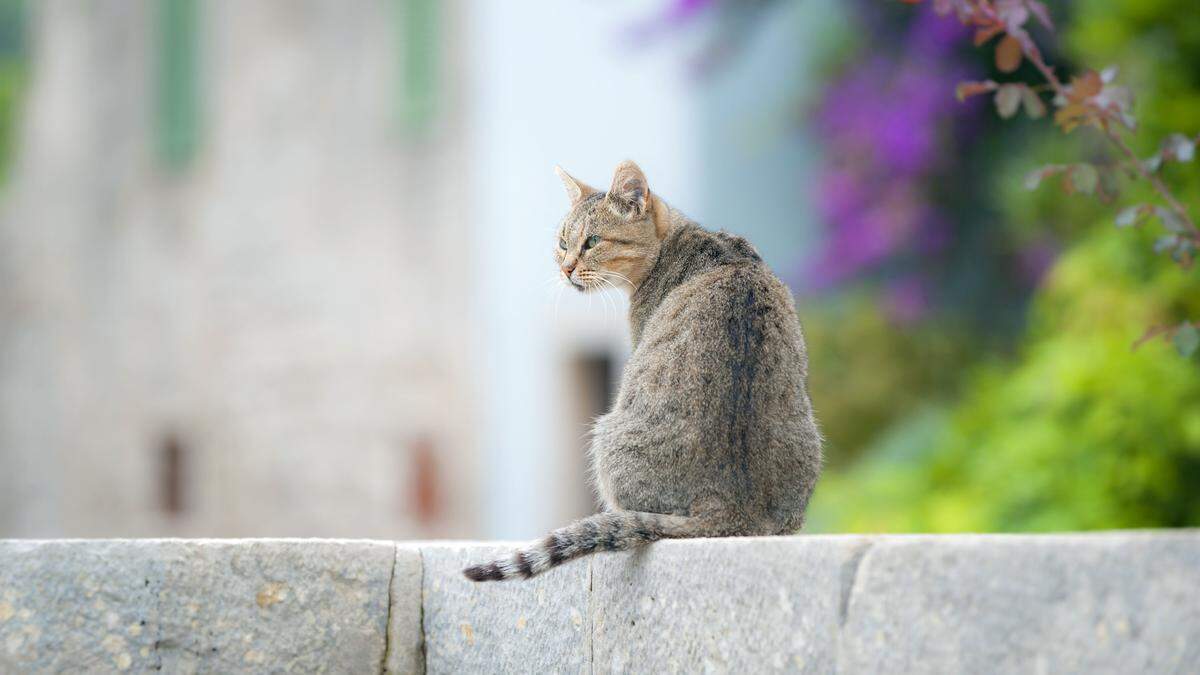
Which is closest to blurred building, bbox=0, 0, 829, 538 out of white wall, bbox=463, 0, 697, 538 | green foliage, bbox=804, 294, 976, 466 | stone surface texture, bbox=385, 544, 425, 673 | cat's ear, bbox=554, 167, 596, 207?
white wall, bbox=463, 0, 697, 538

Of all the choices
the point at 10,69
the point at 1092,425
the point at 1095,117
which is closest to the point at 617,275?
the point at 1095,117

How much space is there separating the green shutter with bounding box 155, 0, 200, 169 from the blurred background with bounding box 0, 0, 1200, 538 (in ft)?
0.10

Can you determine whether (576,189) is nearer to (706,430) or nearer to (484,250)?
(706,430)

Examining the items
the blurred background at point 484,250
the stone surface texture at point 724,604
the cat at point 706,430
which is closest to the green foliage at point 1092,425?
the blurred background at point 484,250

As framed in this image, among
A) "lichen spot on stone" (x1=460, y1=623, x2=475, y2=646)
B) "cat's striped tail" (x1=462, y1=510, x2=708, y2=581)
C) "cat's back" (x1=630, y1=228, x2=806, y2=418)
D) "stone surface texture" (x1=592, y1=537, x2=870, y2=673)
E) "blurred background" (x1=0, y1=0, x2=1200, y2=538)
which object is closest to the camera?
"stone surface texture" (x1=592, y1=537, x2=870, y2=673)

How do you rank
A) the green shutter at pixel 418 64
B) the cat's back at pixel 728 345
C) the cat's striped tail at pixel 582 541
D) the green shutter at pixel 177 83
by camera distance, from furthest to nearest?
the green shutter at pixel 177 83
the green shutter at pixel 418 64
the cat's back at pixel 728 345
the cat's striped tail at pixel 582 541

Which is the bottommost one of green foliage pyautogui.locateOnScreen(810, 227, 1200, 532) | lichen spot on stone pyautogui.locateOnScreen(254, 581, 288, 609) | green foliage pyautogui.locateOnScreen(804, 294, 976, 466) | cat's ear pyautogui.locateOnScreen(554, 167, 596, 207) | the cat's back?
green foliage pyautogui.locateOnScreen(804, 294, 976, 466)

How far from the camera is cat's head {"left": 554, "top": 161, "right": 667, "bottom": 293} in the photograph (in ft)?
12.6

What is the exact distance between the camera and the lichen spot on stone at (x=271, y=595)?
3246 millimetres

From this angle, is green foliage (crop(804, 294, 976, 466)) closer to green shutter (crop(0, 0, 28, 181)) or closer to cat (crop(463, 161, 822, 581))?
cat (crop(463, 161, 822, 581))

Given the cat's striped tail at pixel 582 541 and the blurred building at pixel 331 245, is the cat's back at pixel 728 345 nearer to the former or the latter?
the cat's striped tail at pixel 582 541

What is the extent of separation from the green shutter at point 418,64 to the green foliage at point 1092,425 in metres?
5.56

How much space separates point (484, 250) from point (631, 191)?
25.7 ft

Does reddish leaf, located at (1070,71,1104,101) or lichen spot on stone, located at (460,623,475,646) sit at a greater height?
reddish leaf, located at (1070,71,1104,101)
